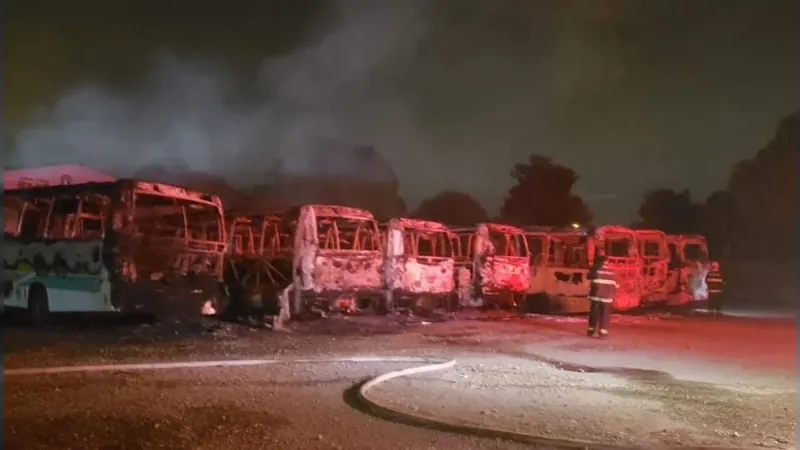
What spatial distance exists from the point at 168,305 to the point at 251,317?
2.73 metres

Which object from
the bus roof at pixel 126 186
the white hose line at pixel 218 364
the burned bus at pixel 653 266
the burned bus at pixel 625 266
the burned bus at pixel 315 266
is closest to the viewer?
the white hose line at pixel 218 364

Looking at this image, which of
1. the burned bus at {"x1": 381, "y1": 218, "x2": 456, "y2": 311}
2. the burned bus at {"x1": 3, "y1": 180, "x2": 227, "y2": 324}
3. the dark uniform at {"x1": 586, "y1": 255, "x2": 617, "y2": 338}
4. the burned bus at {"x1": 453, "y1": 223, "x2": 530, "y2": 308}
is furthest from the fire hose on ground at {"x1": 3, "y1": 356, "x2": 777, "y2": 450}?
the burned bus at {"x1": 453, "y1": 223, "x2": 530, "y2": 308}

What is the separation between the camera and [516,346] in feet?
39.1

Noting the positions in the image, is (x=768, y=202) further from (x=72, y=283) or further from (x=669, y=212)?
(x=72, y=283)

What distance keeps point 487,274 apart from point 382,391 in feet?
34.9

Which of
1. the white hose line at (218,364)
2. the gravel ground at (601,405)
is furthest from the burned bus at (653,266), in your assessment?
the white hose line at (218,364)

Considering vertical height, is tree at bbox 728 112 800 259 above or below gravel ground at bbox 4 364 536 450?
above

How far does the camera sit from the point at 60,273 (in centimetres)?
1144

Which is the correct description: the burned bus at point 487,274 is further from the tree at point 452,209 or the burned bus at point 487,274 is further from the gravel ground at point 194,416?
the tree at point 452,209

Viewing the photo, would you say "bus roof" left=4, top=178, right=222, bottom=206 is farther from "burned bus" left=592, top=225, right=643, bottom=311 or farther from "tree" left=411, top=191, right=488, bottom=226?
"tree" left=411, top=191, right=488, bottom=226

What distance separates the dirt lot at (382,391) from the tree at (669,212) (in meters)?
34.5

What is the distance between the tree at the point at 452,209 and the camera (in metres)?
45.5

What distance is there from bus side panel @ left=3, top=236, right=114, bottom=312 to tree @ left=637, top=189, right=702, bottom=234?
1578 inches

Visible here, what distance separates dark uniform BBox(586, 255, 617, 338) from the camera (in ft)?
44.3
